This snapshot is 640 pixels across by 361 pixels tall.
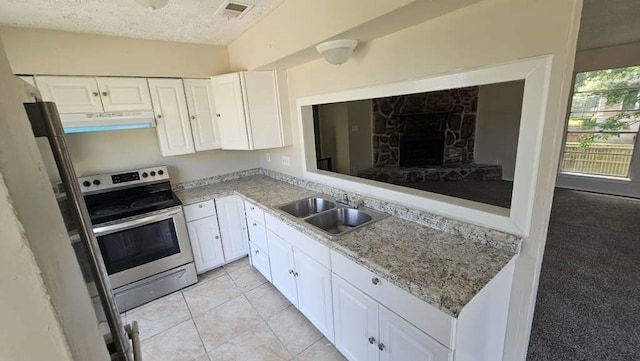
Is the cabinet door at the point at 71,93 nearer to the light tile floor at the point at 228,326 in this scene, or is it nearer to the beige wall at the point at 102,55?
the beige wall at the point at 102,55

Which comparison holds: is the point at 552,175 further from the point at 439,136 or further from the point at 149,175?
the point at 439,136

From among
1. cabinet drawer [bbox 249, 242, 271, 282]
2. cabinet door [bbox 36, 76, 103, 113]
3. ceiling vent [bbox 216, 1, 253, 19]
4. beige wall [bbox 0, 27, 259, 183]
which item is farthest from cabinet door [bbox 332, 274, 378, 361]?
cabinet door [bbox 36, 76, 103, 113]

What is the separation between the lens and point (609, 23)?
310 centimetres

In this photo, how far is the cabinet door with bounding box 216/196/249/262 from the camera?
9.57 feet

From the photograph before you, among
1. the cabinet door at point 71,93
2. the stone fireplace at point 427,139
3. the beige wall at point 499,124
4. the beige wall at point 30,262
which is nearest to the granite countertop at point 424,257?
the beige wall at point 30,262

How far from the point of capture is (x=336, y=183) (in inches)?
95.7

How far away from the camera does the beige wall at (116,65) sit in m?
2.17

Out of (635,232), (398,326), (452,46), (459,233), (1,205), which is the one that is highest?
(452,46)

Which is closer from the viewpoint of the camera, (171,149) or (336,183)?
(336,183)

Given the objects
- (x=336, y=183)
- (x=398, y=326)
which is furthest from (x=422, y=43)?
(x=398, y=326)

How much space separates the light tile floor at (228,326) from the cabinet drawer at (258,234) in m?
0.43

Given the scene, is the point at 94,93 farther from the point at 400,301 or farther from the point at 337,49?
the point at 400,301

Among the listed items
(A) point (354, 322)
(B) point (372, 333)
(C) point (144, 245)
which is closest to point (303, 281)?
(A) point (354, 322)

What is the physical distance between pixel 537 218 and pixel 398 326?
850mm
